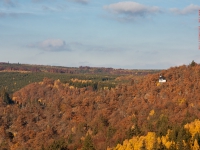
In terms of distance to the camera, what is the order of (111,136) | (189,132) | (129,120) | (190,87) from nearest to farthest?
(189,132) → (111,136) → (129,120) → (190,87)

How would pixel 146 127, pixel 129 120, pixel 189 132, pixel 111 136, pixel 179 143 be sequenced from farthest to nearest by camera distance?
pixel 129 120 < pixel 111 136 < pixel 146 127 < pixel 189 132 < pixel 179 143

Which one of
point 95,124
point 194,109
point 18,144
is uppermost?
point 194,109

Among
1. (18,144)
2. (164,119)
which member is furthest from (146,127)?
(18,144)

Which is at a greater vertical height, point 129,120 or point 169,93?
point 169,93

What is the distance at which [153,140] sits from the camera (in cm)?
11069

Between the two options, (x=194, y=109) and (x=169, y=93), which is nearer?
(x=194, y=109)

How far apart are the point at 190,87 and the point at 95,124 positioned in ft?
170

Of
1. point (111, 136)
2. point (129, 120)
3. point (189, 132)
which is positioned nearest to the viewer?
point (189, 132)

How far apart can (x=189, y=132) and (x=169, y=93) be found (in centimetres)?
8180

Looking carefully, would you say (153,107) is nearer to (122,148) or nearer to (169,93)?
(169,93)

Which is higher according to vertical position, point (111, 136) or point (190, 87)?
point (190, 87)

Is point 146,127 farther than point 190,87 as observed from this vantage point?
No

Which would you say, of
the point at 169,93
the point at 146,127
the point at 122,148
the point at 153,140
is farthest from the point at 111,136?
the point at 169,93

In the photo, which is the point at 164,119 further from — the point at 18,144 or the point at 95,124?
the point at 18,144
